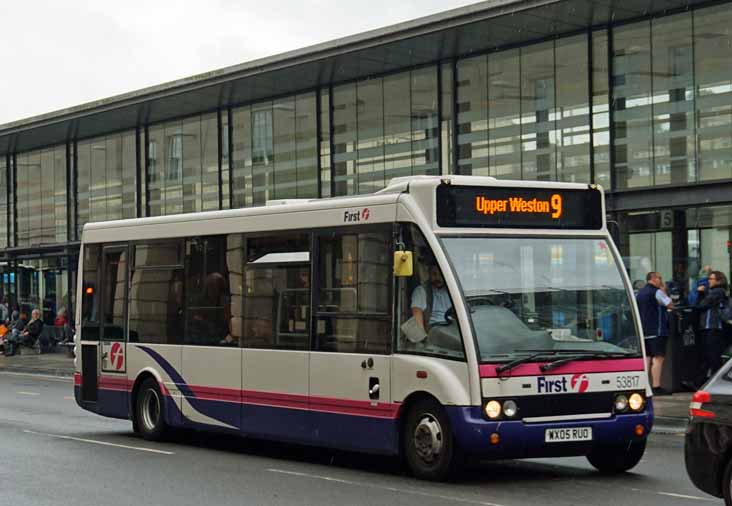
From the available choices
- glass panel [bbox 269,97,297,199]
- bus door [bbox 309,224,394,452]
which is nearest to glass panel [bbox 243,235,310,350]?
bus door [bbox 309,224,394,452]

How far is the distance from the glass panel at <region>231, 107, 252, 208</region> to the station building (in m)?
0.05

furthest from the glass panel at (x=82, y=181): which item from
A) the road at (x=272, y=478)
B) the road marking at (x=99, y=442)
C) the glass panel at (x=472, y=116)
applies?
the road at (x=272, y=478)

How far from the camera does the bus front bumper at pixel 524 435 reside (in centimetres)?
1089

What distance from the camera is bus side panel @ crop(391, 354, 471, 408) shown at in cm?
1105

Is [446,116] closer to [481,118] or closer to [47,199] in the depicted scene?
[481,118]

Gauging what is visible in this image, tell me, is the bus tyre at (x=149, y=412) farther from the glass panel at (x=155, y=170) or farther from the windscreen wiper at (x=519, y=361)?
the glass panel at (x=155, y=170)

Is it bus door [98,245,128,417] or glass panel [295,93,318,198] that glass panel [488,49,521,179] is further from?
bus door [98,245,128,417]

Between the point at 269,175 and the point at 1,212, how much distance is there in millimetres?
17392

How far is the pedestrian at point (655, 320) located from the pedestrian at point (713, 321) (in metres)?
0.55

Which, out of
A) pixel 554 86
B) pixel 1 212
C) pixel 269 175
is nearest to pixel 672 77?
pixel 554 86

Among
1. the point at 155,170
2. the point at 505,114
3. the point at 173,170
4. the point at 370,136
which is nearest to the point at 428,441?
the point at 505,114

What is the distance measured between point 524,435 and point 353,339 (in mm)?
2100

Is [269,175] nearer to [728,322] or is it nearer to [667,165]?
[667,165]

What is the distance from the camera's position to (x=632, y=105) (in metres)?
25.6
